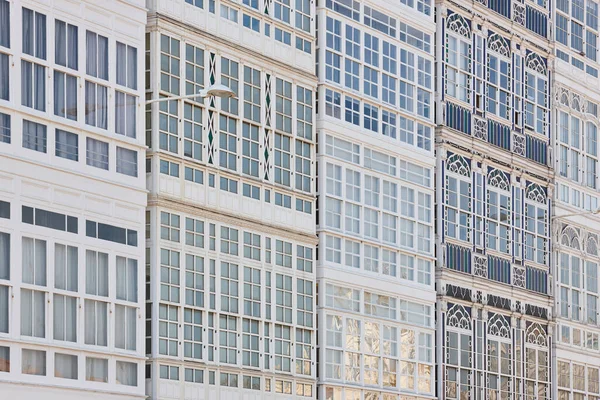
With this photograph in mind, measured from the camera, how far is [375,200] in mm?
49969

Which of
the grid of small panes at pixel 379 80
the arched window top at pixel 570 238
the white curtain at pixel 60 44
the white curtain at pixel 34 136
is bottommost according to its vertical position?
the white curtain at pixel 34 136

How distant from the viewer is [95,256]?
127ft

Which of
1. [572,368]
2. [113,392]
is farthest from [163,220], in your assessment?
[572,368]

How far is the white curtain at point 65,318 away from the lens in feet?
123

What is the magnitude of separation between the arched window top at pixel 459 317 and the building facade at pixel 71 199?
15468 millimetres

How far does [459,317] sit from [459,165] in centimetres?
470

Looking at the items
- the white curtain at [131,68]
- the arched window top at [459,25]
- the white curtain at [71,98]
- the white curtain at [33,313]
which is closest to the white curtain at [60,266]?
the white curtain at [33,313]

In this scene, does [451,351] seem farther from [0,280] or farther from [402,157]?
[0,280]

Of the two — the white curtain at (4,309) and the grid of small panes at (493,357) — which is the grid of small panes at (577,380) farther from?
the white curtain at (4,309)

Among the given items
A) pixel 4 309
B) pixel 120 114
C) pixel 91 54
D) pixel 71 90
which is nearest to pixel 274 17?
pixel 120 114

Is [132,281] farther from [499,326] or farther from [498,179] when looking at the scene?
[498,179]

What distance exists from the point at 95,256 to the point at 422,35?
17428 mm

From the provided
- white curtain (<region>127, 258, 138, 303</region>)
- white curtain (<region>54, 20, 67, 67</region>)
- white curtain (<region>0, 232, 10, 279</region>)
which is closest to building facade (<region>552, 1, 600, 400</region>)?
white curtain (<region>127, 258, 138, 303</region>)

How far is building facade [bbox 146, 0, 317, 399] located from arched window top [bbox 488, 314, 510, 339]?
10286 mm
